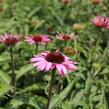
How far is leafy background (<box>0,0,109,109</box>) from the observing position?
176cm

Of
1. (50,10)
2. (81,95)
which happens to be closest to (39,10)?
(50,10)

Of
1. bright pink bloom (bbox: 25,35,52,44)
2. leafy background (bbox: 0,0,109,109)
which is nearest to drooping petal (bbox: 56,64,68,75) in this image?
leafy background (bbox: 0,0,109,109)

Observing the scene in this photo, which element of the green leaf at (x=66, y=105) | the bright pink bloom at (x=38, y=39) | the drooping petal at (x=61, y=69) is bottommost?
Answer: the green leaf at (x=66, y=105)

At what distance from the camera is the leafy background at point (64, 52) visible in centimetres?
176

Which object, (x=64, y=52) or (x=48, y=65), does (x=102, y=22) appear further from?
(x=48, y=65)

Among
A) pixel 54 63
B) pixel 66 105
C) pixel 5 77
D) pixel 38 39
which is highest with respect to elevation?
pixel 38 39

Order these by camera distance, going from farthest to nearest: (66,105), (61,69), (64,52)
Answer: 1. (64,52)
2. (66,105)
3. (61,69)

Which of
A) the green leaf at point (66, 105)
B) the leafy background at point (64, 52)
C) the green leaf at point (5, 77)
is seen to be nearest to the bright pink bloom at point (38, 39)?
the leafy background at point (64, 52)

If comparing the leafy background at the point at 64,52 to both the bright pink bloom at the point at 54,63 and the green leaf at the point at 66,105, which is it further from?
the bright pink bloom at the point at 54,63

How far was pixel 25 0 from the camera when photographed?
3.47 meters

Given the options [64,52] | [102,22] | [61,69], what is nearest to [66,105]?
[64,52]

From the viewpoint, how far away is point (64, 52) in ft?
6.19

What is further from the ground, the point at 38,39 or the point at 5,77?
the point at 38,39

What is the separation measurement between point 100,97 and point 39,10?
5.43 feet
